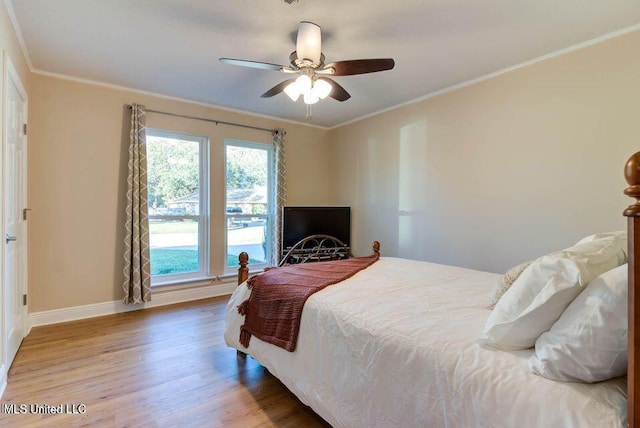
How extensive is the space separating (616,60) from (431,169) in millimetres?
1730

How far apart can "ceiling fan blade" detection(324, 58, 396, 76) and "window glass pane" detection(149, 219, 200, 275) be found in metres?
2.84

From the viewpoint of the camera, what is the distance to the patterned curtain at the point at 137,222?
3525 mm

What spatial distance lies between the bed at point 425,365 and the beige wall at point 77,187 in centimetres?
239

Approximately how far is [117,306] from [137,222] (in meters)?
1.01

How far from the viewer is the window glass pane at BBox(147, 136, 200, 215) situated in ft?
12.7

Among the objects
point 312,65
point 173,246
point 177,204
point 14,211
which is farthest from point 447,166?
point 14,211

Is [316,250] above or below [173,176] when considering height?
below

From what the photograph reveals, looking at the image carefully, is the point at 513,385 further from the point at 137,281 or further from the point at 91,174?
the point at 91,174

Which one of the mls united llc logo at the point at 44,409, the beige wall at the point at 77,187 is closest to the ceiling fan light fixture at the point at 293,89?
the beige wall at the point at 77,187

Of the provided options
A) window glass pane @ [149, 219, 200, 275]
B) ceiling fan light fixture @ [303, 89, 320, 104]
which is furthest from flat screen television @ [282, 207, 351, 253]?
ceiling fan light fixture @ [303, 89, 320, 104]

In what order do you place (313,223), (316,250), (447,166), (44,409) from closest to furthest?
1. (44,409)
2. (447,166)
3. (316,250)
4. (313,223)

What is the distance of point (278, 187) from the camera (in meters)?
4.66

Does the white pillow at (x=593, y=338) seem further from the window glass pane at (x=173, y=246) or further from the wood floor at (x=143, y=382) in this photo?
the window glass pane at (x=173, y=246)

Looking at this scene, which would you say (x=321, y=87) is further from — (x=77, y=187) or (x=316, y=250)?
(x=77, y=187)
